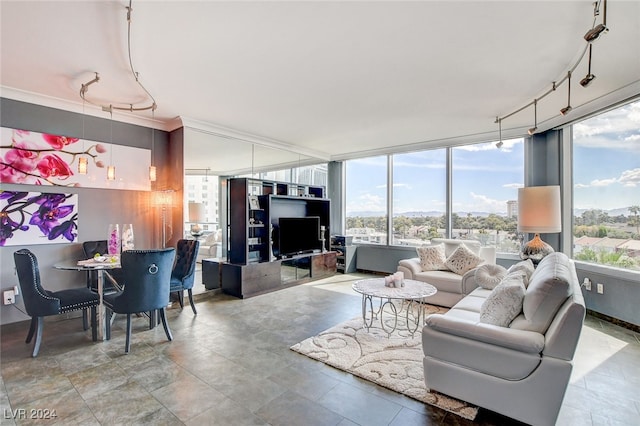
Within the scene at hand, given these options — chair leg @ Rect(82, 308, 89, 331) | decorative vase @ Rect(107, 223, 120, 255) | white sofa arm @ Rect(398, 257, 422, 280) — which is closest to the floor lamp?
decorative vase @ Rect(107, 223, 120, 255)

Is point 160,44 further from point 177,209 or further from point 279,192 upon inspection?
point 279,192

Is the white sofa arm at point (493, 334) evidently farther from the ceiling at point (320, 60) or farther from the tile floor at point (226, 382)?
the ceiling at point (320, 60)

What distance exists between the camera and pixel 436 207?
584cm

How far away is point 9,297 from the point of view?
338 cm

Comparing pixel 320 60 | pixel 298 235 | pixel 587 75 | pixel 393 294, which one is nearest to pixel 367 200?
pixel 298 235

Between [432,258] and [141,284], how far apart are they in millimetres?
3958

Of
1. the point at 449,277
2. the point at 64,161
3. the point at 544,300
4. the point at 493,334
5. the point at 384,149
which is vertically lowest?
the point at 449,277

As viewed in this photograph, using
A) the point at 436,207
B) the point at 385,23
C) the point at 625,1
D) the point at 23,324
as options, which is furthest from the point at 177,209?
the point at 625,1

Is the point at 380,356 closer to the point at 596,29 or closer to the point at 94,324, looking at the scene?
the point at 596,29

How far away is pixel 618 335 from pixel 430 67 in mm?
3571

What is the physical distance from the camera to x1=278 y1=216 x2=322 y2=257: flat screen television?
5.54 meters

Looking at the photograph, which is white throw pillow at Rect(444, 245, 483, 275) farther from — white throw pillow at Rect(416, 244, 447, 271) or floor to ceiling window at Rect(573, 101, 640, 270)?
floor to ceiling window at Rect(573, 101, 640, 270)

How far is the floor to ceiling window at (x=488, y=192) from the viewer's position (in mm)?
5078

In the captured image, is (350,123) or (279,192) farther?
(279,192)
